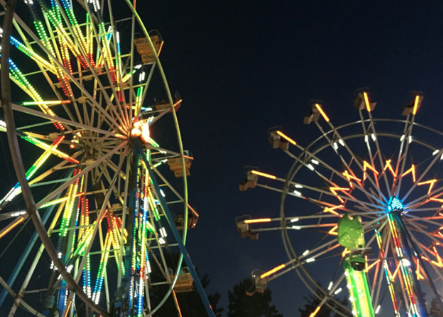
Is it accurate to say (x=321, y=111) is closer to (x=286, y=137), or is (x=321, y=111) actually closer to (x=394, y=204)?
(x=286, y=137)

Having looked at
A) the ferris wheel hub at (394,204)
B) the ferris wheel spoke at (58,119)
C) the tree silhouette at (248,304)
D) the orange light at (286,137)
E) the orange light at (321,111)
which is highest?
the orange light at (321,111)

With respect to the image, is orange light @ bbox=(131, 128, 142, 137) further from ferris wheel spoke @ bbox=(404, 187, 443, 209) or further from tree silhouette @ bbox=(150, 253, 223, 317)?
tree silhouette @ bbox=(150, 253, 223, 317)

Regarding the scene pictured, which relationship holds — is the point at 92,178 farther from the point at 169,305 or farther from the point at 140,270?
the point at 169,305

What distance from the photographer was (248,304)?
27.3 m

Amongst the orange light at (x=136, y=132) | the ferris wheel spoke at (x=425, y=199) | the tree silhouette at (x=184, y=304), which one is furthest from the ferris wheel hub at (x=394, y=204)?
the tree silhouette at (x=184, y=304)

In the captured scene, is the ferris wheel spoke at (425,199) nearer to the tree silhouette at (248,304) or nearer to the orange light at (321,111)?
the orange light at (321,111)

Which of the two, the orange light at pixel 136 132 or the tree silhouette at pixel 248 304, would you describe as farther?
the tree silhouette at pixel 248 304

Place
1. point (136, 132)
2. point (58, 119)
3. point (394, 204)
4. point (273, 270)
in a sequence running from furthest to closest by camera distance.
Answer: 1. point (273, 270)
2. point (394, 204)
3. point (136, 132)
4. point (58, 119)

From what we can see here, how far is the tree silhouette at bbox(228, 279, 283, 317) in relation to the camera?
2698 centimetres

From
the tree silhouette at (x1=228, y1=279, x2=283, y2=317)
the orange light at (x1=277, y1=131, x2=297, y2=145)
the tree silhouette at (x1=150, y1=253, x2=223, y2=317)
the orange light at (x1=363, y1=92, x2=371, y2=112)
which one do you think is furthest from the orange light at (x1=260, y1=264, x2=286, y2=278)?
the tree silhouette at (x1=228, y1=279, x2=283, y2=317)

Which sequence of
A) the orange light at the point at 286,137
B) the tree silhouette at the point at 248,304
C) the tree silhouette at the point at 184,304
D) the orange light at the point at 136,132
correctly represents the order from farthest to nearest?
1. the tree silhouette at the point at 248,304
2. the tree silhouette at the point at 184,304
3. the orange light at the point at 286,137
4. the orange light at the point at 136,132

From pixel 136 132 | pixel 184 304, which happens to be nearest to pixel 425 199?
pixel 136 132

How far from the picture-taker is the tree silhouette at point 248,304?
88.5 feet

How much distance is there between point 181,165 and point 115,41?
400 centimetres
